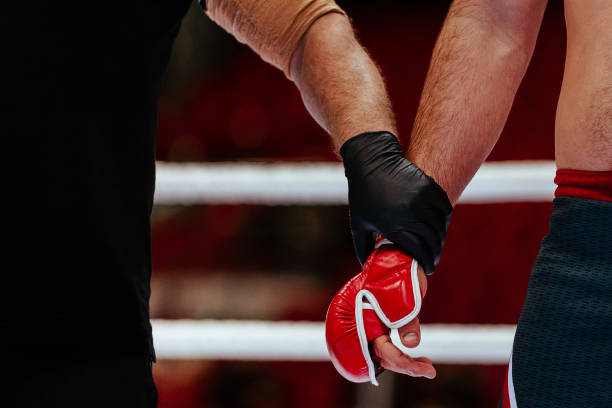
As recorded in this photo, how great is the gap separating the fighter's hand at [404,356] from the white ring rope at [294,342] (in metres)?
0.84

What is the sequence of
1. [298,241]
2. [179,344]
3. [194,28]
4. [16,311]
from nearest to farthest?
[16,311] < [179,344] < [298,241] < [194,28]

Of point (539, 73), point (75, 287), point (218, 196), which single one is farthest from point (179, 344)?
point (539, 73)

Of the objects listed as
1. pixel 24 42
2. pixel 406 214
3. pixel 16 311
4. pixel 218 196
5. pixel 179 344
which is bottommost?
pixel 179 344

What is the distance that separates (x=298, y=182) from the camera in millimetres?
1731

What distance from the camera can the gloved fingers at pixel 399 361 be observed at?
791 mm

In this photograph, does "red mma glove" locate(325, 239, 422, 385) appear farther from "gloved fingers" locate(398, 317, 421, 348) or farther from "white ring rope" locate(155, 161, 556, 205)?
"white ring rope" locate(155, 161, 556, 205)

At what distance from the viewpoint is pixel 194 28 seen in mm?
2395

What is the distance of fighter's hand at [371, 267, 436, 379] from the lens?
2.60ft

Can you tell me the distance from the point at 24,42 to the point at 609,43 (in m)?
0.71

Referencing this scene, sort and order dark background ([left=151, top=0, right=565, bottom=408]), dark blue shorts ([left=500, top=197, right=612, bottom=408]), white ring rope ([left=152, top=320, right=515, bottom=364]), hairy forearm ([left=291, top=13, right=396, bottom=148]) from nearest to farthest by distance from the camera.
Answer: dark blue shorts ([left=500, top=197, right=612, bottom=408]) → hairy forearm ([left=291, top=13, right=396, bottom=148]) → white ring rope ([left=152, top=320, right=515, bottom=364]) → dark background ([left=151, top=0, right=565, bottom=408])

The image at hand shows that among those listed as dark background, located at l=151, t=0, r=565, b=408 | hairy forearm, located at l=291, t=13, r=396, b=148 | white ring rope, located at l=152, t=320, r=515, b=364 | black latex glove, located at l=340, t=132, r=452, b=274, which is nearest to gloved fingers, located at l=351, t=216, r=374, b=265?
black latex glove, located at l=340, t=132, r=452, b=274

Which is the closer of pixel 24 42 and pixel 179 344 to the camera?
pixel 24 42

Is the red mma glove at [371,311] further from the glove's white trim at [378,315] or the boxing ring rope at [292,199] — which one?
the boxing ring rope at [292,199]

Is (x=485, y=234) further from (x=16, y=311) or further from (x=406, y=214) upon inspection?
(x=16, y=311)
